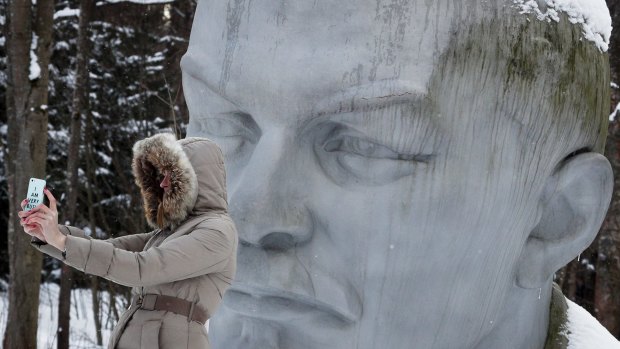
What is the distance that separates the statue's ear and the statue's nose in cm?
63

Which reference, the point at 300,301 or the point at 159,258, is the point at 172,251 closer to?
the point at 159,258

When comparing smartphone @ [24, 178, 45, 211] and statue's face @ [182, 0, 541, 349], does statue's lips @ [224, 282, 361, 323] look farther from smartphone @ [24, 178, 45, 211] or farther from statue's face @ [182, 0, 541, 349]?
smartphone @ [24, 178, 45, 211]

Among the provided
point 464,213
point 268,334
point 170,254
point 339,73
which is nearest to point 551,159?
point 464,213

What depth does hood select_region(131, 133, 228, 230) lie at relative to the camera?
2045 millimetres

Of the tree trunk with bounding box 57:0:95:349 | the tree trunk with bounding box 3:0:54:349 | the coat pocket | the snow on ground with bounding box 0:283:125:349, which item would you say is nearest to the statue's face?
the coat pocket

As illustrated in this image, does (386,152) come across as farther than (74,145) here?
No

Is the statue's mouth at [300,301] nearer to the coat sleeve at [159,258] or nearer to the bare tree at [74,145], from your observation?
the coat sleeve at [159,258]

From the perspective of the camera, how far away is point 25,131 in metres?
6.61

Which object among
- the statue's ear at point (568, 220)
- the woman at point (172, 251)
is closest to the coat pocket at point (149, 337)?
the woman at point (172, 251)

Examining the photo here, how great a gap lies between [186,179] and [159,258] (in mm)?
209

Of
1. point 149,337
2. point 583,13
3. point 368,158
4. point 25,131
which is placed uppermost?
point 583,13

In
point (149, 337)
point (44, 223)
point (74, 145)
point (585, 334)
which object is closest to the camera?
point (44, 223)

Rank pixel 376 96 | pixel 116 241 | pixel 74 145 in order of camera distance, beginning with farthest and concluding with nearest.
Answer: pixel 74 145, pixel 116 241, pixel 376 96

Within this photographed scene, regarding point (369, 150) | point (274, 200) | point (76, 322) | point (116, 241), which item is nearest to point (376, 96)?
point (369, 150)
